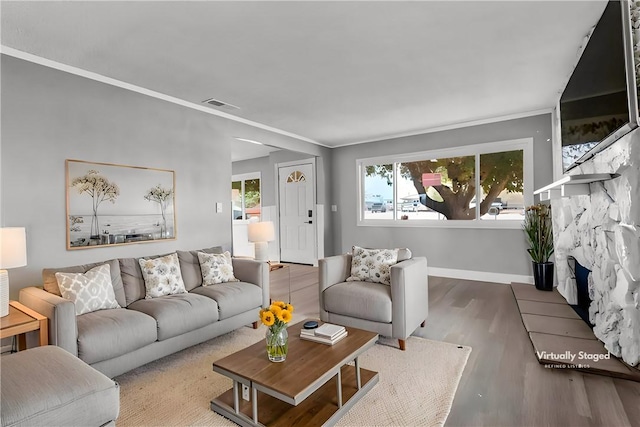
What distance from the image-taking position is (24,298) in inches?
93.7

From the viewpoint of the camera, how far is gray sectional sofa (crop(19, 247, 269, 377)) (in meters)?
2.11

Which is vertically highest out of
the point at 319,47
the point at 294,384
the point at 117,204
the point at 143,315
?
the point at 319,47

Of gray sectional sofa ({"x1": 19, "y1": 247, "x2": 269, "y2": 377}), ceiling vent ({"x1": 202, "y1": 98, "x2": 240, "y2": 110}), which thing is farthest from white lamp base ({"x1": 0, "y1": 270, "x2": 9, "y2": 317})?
ceiling vent ({"x1": 202, "y1": 98, "x2": 240, "y2": 110})

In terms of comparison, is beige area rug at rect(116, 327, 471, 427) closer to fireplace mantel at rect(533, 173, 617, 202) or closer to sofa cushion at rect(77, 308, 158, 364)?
sofa cushion at rect(77, 308, 158, 364)

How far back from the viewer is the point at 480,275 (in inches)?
202

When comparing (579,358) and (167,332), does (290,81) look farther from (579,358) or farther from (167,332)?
(579,358)

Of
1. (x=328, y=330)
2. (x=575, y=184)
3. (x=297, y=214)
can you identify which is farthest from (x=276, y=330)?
(x=297, y=214)

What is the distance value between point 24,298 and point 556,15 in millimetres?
4187

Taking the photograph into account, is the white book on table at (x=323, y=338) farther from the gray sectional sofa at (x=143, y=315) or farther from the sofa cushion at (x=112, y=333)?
the sofa cushion at (x=112, y=333)

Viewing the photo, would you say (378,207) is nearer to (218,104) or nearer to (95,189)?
(218,104)

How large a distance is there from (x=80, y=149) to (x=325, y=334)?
2.72 meters

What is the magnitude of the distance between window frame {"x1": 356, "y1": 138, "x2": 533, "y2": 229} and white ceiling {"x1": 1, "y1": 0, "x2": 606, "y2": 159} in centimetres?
85

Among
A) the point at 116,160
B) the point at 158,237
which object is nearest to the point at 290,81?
the point at 116,160

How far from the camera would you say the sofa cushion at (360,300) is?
2795 millimetres
